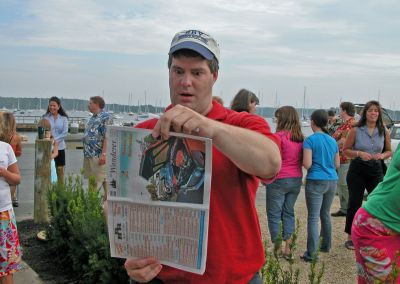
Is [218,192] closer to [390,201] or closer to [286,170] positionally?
[390,201]

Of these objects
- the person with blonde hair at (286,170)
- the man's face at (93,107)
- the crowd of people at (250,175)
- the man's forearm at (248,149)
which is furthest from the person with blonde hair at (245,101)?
the man's forearm at (248,149)

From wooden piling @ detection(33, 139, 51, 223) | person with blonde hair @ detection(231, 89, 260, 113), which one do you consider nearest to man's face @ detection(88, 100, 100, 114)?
wooden piling @ detection(33, 139, 51, 223)

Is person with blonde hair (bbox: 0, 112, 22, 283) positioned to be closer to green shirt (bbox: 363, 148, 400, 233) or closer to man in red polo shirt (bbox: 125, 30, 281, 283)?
man in red polo shirt (bbox: 125, 30, 281, 283)

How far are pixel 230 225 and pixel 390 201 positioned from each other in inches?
57.3

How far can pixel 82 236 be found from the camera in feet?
16.3

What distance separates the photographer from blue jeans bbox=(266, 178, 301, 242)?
6.39 meters

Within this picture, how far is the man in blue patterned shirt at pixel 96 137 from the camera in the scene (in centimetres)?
853

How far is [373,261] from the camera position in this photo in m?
3.02

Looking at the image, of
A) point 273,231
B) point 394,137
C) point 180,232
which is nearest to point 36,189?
point 273,231

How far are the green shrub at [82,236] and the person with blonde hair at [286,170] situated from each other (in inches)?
91.2

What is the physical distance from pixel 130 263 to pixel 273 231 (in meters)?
4.82

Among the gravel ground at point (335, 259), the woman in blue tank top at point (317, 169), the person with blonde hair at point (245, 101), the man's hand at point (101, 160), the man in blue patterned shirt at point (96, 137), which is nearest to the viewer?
the gravel ground at point (335, 259)

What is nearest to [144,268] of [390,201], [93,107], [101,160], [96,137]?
[390,201]

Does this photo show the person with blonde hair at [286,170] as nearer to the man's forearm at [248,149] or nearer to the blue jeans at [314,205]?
the blue jeans at [314,205]
